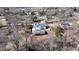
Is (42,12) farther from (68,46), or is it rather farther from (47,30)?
(68,46)

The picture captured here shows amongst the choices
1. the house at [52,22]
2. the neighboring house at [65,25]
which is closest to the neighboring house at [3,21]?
the house at [52,22]

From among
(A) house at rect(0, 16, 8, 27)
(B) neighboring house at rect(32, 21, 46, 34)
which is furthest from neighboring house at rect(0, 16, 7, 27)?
(B) neighboring house at rect(32, 21, 46, 34)

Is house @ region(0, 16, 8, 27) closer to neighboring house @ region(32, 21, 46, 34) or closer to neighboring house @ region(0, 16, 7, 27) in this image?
neighboring house @ region(0, 16, 7, 27)

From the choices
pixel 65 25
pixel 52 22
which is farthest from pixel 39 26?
pixel 65 25

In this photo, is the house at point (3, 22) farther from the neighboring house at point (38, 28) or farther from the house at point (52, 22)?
the house at point (52, 22)

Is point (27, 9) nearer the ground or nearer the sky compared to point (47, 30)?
nearer the sky

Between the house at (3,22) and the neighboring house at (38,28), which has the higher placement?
the house at (3,22)

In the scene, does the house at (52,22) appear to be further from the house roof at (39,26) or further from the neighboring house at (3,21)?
the neighboring house at (3,21)

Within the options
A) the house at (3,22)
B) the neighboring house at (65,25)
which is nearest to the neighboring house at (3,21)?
the house at (3,22)

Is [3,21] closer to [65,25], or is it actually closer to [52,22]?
[52,22]
